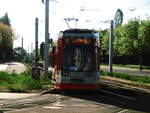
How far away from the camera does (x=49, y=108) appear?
15.1 metres

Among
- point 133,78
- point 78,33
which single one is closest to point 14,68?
point 133,78

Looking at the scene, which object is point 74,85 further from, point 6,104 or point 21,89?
point 6,104

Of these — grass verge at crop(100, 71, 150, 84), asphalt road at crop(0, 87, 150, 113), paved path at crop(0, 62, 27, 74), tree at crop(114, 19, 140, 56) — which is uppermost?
tree at crop(114, 19, 140, 56)

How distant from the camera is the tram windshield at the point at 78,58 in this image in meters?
20.5

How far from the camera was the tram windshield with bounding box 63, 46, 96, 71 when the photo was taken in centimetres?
2050

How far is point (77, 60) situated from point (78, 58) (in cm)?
11

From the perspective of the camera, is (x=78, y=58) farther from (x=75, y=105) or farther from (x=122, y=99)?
(x=75, y=105)

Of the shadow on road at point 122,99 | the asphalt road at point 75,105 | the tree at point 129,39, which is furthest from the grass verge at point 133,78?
the tree at point 129,39

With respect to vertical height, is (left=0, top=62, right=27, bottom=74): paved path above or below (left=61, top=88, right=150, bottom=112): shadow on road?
above

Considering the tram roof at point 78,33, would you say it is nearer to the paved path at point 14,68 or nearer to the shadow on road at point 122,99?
the shadow on road at point 122,99

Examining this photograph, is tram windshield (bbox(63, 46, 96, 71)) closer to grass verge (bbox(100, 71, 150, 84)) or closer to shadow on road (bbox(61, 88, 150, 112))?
shadow on road (bbox(61, 88, 150, 112))

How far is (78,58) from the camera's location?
2061cm

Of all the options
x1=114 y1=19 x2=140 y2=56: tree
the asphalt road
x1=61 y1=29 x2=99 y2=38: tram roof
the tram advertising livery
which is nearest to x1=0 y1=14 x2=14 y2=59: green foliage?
x1=114 y1=19 x2=140 y2=56: tree

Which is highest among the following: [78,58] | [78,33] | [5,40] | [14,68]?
[5,40]
